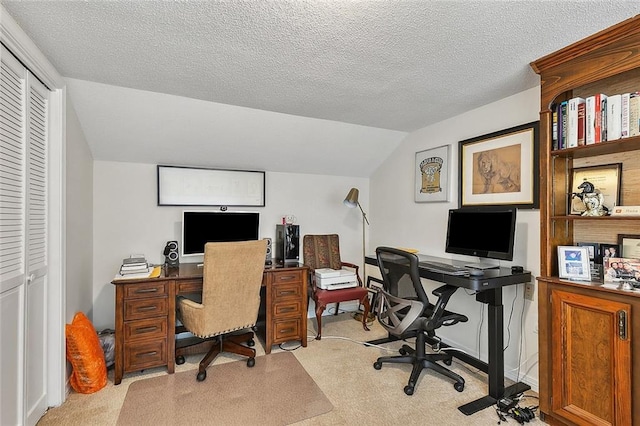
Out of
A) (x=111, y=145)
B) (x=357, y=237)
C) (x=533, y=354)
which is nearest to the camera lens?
(x=533, y=354)

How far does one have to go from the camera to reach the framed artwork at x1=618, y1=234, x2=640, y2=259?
5.77 ft

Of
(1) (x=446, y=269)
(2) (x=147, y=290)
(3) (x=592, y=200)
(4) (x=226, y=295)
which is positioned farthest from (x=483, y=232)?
(2) (x=147, y=290)

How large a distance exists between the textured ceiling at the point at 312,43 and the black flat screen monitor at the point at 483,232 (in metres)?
0.94

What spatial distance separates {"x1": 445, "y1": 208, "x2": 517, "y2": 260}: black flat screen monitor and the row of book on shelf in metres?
0.56

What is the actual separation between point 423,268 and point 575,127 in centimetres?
128

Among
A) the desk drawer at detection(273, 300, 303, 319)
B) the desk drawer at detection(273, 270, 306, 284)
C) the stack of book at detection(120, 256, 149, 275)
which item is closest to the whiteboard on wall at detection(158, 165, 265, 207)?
the stack of book at detection(120, 256, 149, 275)

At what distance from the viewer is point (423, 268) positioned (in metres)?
2.36

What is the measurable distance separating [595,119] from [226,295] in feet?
8.74

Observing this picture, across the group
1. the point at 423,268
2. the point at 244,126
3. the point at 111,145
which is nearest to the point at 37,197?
the point at 111,145

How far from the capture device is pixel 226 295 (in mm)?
2471

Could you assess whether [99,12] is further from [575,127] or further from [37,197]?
[575,127]

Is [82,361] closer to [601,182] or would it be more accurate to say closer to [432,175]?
[432,175]

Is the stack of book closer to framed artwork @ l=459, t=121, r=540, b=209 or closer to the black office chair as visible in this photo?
the black office chair

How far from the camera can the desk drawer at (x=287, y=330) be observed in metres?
2.90
